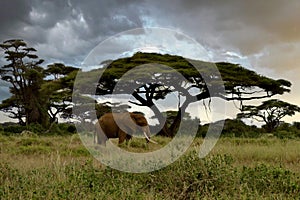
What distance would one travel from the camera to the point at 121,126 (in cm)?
1223

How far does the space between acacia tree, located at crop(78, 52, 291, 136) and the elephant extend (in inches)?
205

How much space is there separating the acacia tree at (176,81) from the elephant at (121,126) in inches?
205

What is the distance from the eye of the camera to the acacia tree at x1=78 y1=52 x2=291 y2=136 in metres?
18.1

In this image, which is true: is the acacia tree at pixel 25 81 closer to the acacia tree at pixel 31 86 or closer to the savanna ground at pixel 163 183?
the acacia tree at pixel 31 86

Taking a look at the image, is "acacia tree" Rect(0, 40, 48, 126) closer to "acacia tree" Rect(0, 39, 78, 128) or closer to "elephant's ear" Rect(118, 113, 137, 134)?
"acacia tree" Rect(0, 39, 78, 128)

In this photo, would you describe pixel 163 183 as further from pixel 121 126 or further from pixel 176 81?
pixel 176 81

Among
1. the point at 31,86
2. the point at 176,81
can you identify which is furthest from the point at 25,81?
the point at 176,81

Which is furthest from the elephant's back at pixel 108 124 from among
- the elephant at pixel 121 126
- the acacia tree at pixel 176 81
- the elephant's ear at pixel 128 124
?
the acacia tree at pixel 176 81

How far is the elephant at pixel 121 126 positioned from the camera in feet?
39.7

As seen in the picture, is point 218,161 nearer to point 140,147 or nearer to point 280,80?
point 140,147

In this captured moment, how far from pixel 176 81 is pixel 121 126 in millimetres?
6506

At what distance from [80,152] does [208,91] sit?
1014 centimetres

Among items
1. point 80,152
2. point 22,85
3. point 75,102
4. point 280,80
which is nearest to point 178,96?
point 280,80

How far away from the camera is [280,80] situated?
64.8 feet
